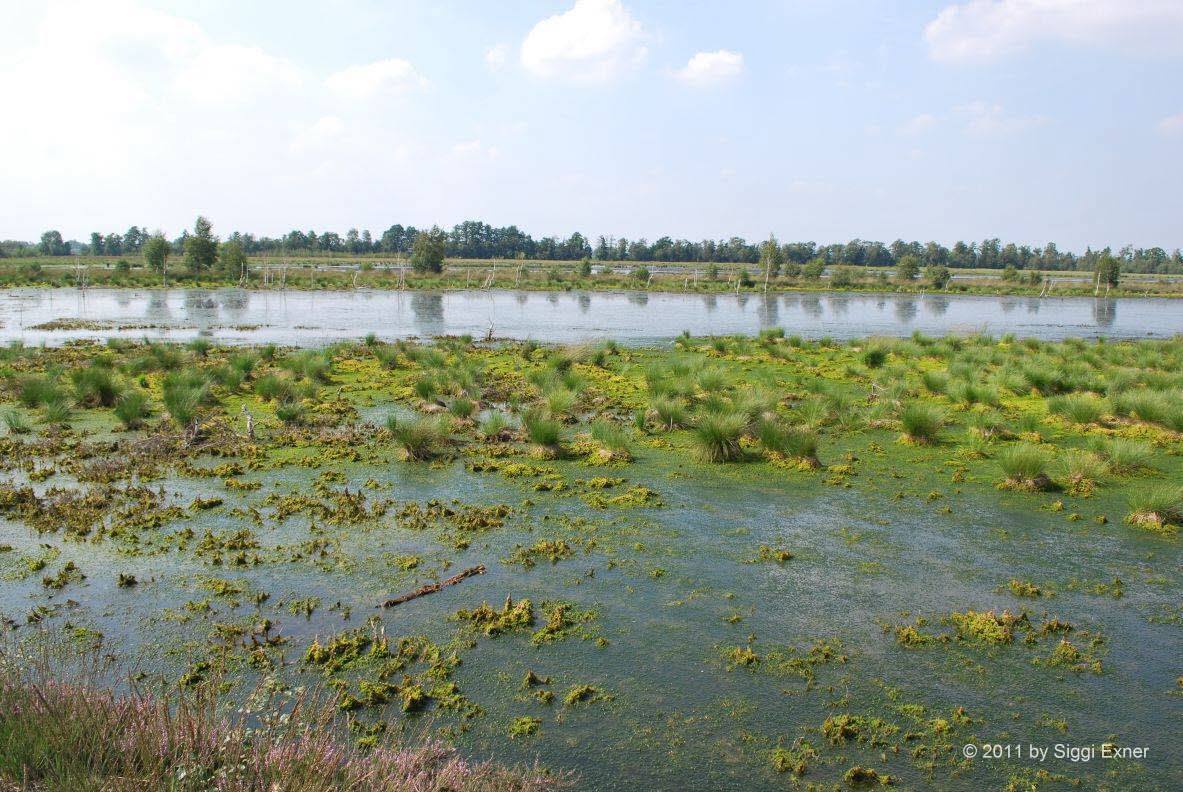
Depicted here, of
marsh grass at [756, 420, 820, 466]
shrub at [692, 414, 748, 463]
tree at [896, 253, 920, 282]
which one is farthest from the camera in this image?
tree at [896, 253, 920, 282]

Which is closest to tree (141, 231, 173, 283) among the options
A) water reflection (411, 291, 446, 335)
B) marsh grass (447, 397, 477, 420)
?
water reflection (411, 291, 446, 335)

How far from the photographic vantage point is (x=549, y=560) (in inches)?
297

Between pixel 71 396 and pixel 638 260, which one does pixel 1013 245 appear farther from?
pixel 71 396

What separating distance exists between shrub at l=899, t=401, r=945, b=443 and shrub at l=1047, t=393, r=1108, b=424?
312 cm

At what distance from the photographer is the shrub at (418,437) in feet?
35.9

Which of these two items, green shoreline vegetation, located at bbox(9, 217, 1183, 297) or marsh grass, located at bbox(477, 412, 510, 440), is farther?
green shoreline vegetation, located at bbox(9, 217, 1183, 297)

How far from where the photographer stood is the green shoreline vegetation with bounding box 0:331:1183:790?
4.50 metres

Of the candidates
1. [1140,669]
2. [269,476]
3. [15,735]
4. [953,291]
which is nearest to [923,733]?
[1140,669]

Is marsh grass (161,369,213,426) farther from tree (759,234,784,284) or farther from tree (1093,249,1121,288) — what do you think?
tree (1093,249,1121,288)

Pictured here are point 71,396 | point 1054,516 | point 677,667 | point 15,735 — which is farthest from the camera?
point 71,396

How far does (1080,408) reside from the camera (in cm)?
1333

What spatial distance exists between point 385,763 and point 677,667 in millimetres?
2698

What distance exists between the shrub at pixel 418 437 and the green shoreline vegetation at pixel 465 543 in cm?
5

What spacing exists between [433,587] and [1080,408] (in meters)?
12.3
